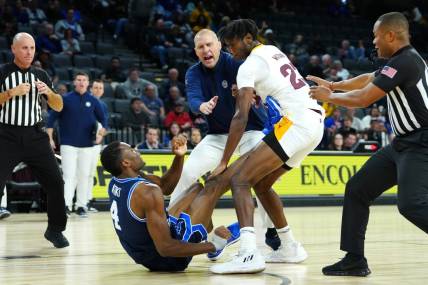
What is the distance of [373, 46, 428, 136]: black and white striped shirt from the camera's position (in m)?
5.48

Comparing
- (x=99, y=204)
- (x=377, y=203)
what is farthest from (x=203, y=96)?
(x=377, y=203)

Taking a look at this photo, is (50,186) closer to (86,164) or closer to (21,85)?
(21,85)

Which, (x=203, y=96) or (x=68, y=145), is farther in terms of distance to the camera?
(x=68, y=145)

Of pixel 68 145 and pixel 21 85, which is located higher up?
pixel 21 85

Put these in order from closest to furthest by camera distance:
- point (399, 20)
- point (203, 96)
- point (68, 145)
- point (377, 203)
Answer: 1. point (399, 20)
2. point (203, 96)
3. point (68, 145)
4. point (377, 203)

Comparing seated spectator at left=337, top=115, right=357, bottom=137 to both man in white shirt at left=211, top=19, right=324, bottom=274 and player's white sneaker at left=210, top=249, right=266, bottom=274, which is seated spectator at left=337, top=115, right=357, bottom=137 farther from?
player's white sneaker at left=210, top=249, right=266, bottom=274

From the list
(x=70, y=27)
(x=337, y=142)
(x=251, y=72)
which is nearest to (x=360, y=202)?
(x=251, y=72)

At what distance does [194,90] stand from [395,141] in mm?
2553

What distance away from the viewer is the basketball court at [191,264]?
5.67 metres

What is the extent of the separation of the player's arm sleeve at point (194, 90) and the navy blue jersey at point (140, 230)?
169cm

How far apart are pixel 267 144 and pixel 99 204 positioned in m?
8.72

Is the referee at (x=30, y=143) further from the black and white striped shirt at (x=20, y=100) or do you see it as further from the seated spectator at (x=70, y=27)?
the seated spectator at (x=70, y=27)

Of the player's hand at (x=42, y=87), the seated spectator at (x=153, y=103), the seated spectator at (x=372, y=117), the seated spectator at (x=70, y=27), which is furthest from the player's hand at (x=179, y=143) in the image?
the seated spectator at (x=70, y=27)

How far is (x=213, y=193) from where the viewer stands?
20.9 feet
